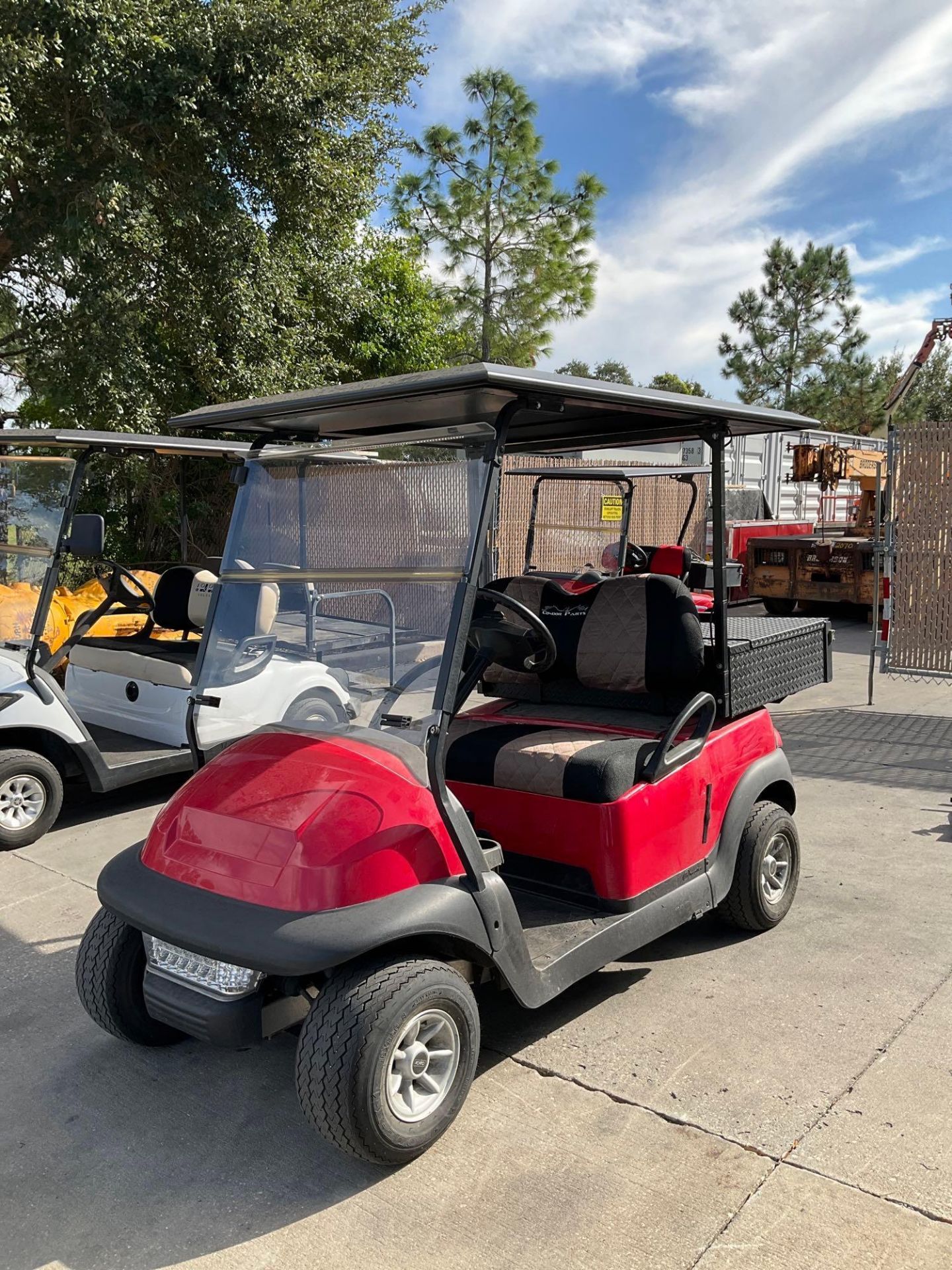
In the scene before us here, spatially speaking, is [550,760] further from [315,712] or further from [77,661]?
[77,661]

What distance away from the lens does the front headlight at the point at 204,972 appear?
2.41 metres

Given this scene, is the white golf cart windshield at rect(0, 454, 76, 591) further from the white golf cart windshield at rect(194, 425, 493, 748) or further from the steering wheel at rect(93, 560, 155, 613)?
the white golf cart windshield at rect(194, 425, 493, 748)

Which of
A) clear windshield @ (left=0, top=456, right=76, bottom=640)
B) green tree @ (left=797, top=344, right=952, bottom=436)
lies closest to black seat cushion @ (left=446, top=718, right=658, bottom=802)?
clear windshield @ (left=0, top=456, right=76, bottom=640)

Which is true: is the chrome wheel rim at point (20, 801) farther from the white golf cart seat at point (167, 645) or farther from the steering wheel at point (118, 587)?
the steering wheel at point (118, 587)

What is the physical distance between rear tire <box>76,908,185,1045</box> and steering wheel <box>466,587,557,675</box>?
1.22 meters

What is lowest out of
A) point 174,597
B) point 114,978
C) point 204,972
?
point 114,978

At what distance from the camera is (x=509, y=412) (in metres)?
2.57

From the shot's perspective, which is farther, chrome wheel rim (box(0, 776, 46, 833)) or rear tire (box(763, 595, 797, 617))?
rear tire (box(763, 595, 797, 617))

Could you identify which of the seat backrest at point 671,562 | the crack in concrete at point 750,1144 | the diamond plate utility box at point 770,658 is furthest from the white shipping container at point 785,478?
the crack in concrete at point 750,1144

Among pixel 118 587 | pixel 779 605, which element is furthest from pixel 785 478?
pixel 118 587

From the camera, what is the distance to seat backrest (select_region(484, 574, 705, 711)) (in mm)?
3598

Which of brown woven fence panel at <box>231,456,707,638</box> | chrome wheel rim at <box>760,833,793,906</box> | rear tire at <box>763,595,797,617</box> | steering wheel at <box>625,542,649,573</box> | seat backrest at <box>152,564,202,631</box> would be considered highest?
brown woven fence panel at <box>231,456,707,638</box>

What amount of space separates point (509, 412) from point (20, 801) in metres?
3.37

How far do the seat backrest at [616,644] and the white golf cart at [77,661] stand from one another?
1.36 m
